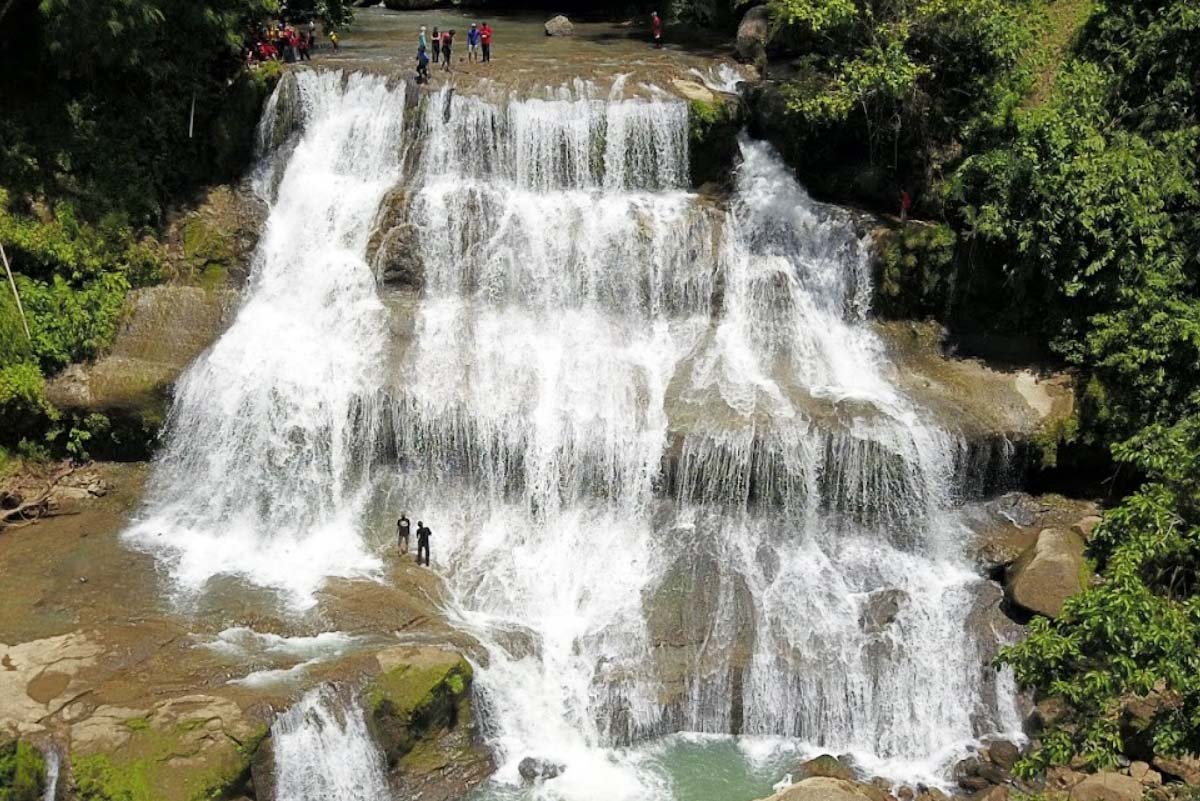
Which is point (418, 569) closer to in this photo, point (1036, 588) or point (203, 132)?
point (1036, 588)

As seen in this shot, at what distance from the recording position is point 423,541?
2012 centimetres

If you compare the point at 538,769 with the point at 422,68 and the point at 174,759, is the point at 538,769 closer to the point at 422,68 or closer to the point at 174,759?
the point at 174,759

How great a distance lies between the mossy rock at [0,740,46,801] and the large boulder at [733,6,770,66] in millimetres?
25007

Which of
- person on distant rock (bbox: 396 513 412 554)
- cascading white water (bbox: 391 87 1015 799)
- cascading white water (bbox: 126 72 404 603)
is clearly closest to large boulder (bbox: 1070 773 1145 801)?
cascading white water (bbox: 391 87 1015 799)

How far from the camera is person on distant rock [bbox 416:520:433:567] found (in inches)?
789

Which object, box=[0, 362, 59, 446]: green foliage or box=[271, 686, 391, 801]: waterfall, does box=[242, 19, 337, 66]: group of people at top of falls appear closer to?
box=[0, 362, 59, 446]: green foliage

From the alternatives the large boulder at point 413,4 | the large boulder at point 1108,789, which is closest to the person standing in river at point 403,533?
the large boulder at point 1108,789

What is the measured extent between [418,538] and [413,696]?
448 cm

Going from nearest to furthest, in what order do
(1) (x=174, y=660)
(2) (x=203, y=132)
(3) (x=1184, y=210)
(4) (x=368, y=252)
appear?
(1) (x=174, y=660), (3) (x=1184, y=210), (4) (x=368, y=252), (2) (x=203, y=132)

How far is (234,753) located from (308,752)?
119 cm

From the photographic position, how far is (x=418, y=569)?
2019cm

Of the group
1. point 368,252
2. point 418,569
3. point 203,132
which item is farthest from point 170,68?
point 418,569

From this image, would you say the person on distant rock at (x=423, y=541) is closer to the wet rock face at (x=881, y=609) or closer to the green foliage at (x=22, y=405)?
the wet rock face at (x=881, y=609)

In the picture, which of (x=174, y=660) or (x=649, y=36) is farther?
(x=649, y=36)
